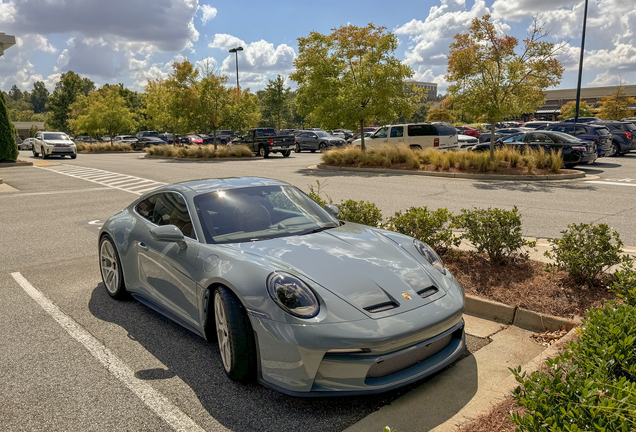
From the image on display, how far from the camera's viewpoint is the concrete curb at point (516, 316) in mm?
4098

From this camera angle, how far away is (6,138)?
24.5m

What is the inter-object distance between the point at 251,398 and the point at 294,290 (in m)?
0.81

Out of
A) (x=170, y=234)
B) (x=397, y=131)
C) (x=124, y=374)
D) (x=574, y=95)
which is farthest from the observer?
(x=574, y=95)

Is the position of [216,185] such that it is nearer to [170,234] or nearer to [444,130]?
[170,234]

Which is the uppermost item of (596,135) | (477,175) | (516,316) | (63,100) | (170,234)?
(63,100)

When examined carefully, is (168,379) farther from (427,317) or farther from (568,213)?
(568,213)

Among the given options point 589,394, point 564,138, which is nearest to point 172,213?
point 589,394

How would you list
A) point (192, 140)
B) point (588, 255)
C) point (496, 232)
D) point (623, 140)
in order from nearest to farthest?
point (588, 255) → point (496, 232) → point (623, 140) → point (192, 140)

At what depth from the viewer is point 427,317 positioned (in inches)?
122

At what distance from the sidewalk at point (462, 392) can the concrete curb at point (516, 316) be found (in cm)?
20

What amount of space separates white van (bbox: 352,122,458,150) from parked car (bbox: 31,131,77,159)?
2365cm

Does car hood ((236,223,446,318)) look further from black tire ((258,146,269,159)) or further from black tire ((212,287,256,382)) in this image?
black tire ((258,146,269,159))

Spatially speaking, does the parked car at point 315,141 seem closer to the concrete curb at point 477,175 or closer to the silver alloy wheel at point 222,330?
the concrete curb at point 477,175

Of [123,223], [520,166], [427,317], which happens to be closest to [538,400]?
[427,317]
